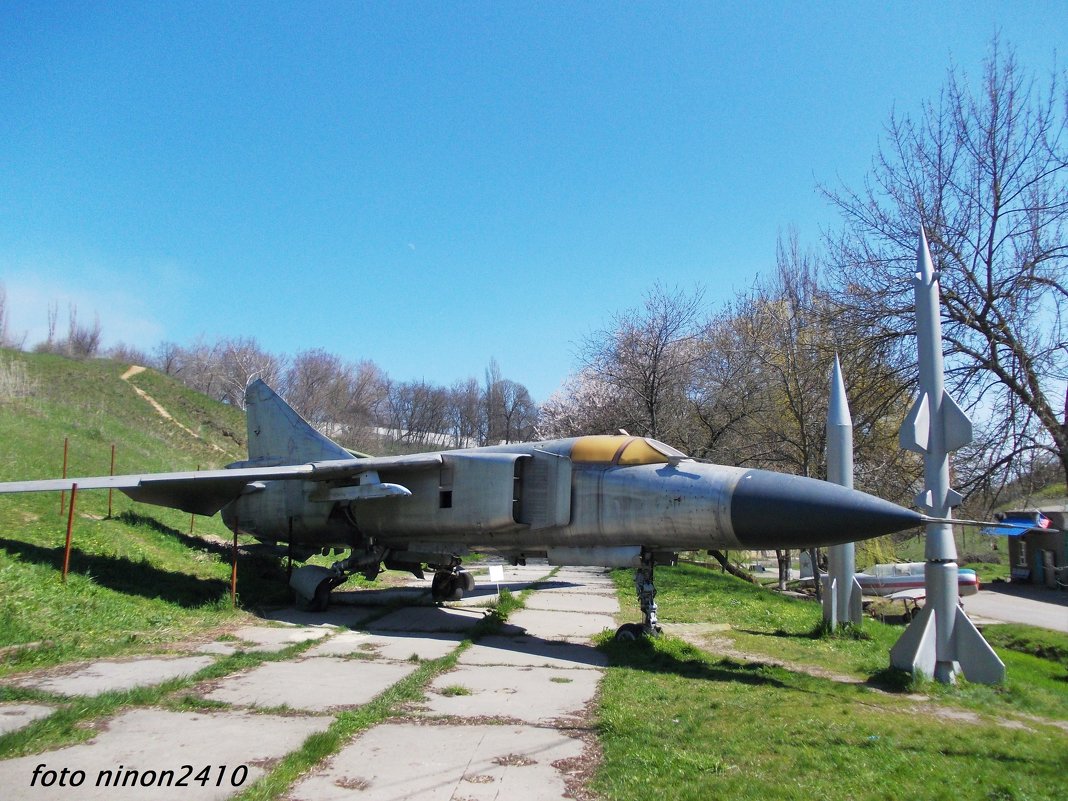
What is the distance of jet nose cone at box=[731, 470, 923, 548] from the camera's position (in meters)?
7.26

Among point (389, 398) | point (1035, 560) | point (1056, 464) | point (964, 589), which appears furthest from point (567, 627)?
point (389, 398)

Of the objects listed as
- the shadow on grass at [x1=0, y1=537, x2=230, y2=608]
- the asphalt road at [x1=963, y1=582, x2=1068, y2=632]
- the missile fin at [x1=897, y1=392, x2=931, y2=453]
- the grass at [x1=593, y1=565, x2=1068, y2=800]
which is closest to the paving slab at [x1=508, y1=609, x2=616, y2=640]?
the grass at [x1=593, y1=565, x2=1068, y2=800]

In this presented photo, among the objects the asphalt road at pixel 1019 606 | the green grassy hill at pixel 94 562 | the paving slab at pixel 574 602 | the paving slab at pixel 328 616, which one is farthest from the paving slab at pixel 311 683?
the asphalt road at pixel 1019 606

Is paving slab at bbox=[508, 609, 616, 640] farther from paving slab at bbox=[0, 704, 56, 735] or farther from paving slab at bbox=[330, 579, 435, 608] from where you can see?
paving slab at bbox=[0, 704, 56, 735]

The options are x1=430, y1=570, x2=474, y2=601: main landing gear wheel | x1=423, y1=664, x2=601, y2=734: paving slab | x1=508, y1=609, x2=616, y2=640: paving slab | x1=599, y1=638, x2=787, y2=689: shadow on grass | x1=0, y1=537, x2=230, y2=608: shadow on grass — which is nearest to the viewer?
x1=423, y1=664, x2=601, y2=734: paving slab

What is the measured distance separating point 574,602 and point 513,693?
756cm

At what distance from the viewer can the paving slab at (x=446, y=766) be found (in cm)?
401

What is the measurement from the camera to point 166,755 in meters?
4.43

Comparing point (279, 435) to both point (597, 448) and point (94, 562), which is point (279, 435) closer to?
point (94, 562)

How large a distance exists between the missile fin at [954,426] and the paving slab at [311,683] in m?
6.57

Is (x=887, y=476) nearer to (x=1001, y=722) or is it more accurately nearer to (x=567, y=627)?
(x=567, y=627)

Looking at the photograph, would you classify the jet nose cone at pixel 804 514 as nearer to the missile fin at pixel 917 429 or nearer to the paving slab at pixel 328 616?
the missile fin at pixel 917 429

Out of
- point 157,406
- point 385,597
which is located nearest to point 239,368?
point 157,406

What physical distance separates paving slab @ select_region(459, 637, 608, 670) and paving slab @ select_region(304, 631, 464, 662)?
38 centimetres
